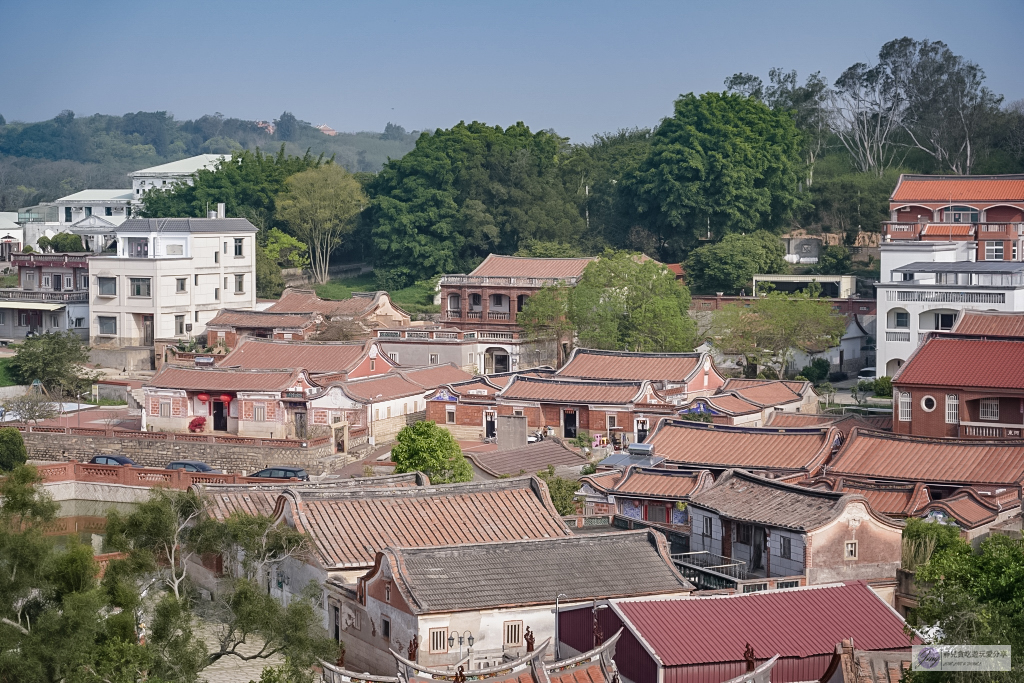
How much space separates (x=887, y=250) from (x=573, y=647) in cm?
3994

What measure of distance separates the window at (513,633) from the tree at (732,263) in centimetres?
4443

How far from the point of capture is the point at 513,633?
22.5 m

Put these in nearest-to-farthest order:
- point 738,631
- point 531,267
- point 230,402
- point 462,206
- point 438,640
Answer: point 738,631 < point 438,640 < point 230,402 < point 531,267 < point 462,206

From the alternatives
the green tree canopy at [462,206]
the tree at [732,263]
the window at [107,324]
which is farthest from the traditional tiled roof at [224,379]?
the green tree canopy at [462,206]

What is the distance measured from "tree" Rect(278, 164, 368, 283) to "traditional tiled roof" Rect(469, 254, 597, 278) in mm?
16677

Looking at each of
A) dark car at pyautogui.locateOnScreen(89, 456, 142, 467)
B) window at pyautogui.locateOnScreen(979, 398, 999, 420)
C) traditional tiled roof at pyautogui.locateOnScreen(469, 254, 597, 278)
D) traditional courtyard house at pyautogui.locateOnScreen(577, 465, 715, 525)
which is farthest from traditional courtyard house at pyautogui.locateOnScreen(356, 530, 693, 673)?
traditional tiled roof at pyautogui.locateOnScreen(469, 254, 597, 278)

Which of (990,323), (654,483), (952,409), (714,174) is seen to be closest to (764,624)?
(654,483)

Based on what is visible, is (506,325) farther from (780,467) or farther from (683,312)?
(780,467)

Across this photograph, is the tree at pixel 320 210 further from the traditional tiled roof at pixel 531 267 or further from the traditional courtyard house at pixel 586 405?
the traditional courtyard house at pixel 586 405

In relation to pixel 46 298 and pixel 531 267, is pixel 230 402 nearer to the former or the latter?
pixel 531 267

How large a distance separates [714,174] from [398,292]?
695 inches

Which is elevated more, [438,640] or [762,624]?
[762,624]

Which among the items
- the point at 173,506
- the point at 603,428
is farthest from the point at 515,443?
the point at 173,506

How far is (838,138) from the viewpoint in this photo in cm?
9094
